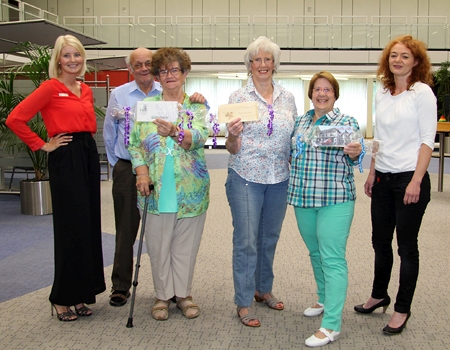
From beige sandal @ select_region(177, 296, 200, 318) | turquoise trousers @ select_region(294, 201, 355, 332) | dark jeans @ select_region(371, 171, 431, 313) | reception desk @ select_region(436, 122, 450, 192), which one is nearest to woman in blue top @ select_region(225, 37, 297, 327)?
beige sandal @ select_region(177, 296, 200, 318)

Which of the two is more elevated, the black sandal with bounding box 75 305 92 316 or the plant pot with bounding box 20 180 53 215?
the plant pot with bounding box 20 180 53 215

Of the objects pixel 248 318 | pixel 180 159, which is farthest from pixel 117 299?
pixel 180 159

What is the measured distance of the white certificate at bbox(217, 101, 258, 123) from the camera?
306 centimetres

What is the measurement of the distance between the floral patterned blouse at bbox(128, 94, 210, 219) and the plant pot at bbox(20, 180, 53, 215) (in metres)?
4.40

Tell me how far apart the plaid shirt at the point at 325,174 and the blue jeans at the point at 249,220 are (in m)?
0.28

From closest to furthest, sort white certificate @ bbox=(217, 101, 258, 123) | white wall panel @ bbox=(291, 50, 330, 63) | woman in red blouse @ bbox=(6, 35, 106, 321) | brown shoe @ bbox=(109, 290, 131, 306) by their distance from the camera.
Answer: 1. white certificate @ bbox=(217, 101, 258, 123)
2. woman in red blouse @ bbox=(6, 35, 106, 321)
3. brown shoe @ bbox=(109, 290, 131, 306)
4. white wall panel @ bbox=(291, 50, 330, 63)

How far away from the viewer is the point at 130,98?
3852mm

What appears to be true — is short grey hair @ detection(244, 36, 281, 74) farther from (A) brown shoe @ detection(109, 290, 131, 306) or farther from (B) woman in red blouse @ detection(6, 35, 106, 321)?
(A) brown shoe @ detection(109, 290, 131, 306)

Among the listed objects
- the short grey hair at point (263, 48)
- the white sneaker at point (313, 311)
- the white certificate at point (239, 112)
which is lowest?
the white sneaker at point (313, 311)

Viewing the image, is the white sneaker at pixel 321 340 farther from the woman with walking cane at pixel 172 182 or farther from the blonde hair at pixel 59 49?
the blonde hair at pixel 59 49

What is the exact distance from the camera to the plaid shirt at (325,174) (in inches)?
125

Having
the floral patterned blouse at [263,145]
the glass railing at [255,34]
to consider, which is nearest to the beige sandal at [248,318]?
the floral patterned blouse at [263,145]

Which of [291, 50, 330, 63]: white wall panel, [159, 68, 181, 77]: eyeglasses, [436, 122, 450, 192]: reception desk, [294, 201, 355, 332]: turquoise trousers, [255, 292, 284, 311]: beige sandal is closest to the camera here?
[294, 201, 355, 332]: turquoise trousers

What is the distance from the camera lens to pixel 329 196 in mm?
3170
